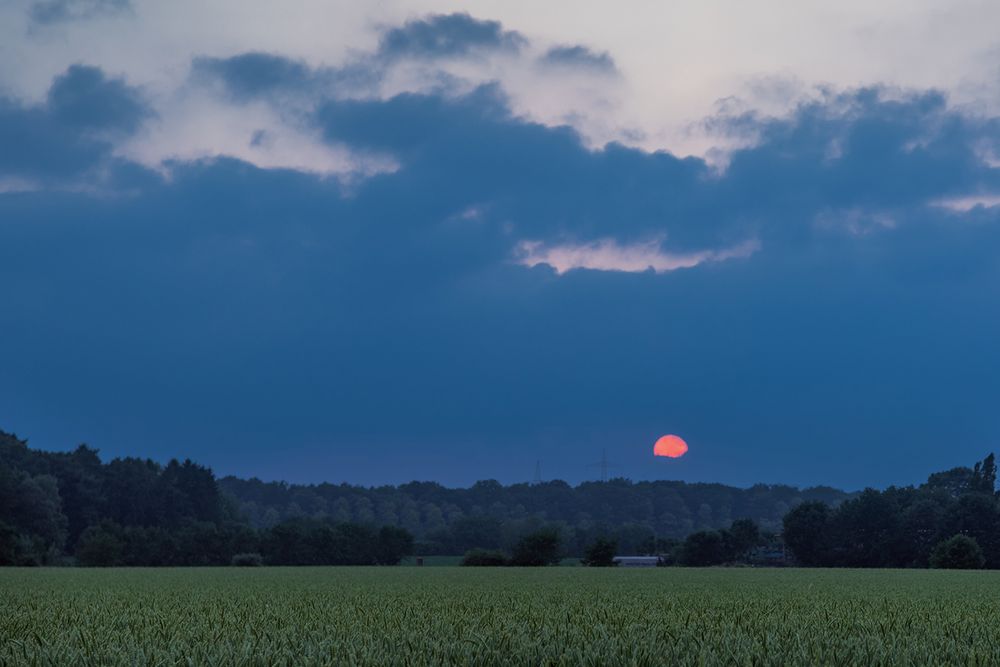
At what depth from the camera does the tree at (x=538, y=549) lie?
9125cm

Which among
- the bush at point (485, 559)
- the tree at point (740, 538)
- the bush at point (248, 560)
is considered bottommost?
the bush at point (248, 560)

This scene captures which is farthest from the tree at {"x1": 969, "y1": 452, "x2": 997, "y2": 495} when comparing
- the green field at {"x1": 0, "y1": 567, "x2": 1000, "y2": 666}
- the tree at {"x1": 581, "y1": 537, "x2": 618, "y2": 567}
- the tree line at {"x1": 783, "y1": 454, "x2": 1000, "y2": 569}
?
the green field at {"x1": 0, "y1": 567, "x2": 1000, "y2": 666}

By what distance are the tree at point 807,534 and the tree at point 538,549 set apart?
38.6 metres

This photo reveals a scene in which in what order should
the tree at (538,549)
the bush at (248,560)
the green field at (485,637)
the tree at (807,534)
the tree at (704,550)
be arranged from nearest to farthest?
1. the green field at (485,637)
2. the tree at (538,549)
3. the bush at (248,560)
4. the tree at (704,550)
5. the tree at (807,534)

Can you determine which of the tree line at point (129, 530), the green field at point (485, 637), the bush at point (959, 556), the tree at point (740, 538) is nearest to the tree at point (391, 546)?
the tree line at point (129, 530)

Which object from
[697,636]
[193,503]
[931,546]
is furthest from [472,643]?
[193,503]

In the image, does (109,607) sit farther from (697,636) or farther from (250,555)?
(250,555)

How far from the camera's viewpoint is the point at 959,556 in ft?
297

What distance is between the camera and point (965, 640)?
10.6 m

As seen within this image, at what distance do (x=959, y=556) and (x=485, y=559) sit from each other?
160ft

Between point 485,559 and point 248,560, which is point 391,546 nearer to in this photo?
point 248,560

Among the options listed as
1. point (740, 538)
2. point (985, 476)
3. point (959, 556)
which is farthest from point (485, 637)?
point (985, 476)

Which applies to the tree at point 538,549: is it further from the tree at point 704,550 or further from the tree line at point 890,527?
the tree line at point 890,527

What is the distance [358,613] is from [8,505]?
116 m
